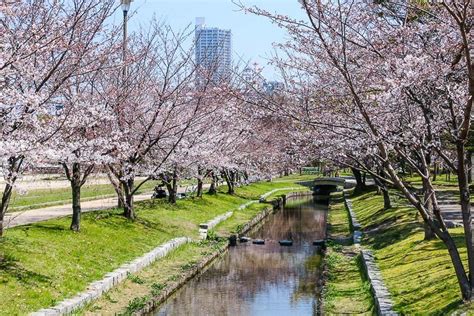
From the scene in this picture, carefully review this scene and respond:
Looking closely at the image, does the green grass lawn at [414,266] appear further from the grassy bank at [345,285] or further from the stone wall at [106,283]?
the stone wall at [106,283]

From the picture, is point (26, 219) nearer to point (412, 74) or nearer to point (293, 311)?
point (293, 311)

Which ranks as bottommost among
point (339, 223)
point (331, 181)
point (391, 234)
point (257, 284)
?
point (257, 284)

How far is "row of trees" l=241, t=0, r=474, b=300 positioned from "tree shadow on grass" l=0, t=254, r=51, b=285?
5.30 meters

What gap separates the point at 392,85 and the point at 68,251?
8.44 meters

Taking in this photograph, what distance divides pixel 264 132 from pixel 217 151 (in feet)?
24.3

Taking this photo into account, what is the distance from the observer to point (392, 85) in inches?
301

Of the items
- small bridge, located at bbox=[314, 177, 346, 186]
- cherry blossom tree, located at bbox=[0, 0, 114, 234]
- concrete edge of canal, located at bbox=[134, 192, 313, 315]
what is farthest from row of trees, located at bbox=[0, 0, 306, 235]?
small bridge, located at bbox=[314, 177, 346, 186]

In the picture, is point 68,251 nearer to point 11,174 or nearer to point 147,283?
point 147,283

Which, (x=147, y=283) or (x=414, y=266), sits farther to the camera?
(x=147, y=283)

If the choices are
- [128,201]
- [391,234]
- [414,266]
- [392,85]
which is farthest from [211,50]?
[392,85]

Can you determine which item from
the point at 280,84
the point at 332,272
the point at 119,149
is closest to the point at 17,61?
the point at 280,84

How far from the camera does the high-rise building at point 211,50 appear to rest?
19.3 m

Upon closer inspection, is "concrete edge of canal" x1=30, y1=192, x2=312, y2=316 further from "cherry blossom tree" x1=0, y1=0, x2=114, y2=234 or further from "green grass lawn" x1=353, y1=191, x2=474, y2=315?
"green grass lawn" x1=353, y1=191, x2=474, y2=315

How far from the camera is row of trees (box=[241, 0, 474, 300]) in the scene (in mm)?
7855
